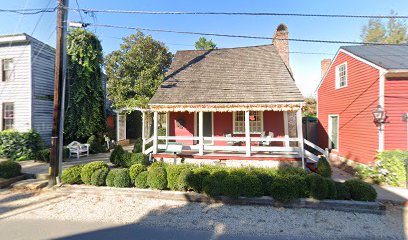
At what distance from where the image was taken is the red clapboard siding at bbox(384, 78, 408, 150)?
7.69m

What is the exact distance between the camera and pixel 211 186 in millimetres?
5504

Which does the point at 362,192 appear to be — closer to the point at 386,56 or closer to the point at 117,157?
the point at 386,56

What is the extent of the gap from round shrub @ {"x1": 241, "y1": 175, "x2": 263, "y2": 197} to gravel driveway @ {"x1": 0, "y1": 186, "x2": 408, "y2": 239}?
0.34m

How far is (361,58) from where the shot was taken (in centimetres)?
915

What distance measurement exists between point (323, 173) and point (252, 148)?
2731mm

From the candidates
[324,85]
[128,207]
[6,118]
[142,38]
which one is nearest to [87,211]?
[128,207]

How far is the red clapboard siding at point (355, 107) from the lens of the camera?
27.5ft

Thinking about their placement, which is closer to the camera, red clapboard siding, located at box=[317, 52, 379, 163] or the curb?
the curb

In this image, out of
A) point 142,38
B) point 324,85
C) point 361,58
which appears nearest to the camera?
point 361,58

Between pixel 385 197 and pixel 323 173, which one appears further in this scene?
pixel 323 173

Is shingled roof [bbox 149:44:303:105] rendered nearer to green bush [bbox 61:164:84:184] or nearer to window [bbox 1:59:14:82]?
green bush [bbox 61:164:84:184]

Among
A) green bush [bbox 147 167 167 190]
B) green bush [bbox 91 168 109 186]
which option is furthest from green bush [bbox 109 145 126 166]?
green bush [bbox 147 167 167 190]

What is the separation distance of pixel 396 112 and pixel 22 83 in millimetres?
17553

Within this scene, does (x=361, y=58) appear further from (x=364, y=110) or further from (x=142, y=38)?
(x=142, y=38)
